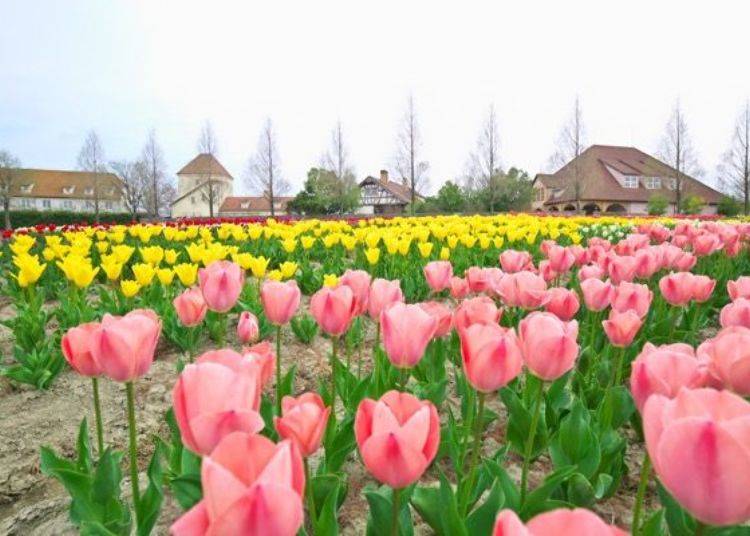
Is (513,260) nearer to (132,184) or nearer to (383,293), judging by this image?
(383,293)

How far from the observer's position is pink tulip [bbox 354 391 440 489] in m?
0.82

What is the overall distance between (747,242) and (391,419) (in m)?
6.74

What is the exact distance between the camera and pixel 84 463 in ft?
5.29

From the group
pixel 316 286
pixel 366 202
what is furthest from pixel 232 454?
pixel 366 202

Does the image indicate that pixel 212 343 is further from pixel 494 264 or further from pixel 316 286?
pixel 494 264

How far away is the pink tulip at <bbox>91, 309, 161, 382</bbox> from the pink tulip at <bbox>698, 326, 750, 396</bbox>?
1181mm

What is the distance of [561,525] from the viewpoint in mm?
539

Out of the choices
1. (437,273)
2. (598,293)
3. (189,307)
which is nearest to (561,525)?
(189,307)

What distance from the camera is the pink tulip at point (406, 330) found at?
4.54 ft

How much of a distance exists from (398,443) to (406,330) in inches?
22.7

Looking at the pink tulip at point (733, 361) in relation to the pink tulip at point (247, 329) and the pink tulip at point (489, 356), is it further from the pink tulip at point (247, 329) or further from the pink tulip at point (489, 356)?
the pink tulip at point (247, 329)

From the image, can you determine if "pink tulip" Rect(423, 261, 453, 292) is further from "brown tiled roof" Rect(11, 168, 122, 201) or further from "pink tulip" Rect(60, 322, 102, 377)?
"brown tiled roof" Rect(11, 168, 122, 201)

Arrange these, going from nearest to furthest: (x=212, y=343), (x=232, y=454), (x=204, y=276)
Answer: (x=232, y=454)
(x=204, y=276)
(x=212, y=343)

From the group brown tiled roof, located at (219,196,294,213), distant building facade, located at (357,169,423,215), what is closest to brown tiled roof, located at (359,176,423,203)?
distant building facade, located at (357,169,423,215)
